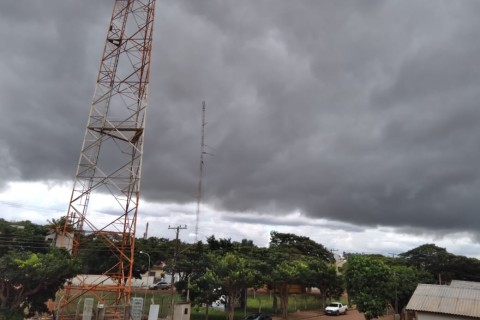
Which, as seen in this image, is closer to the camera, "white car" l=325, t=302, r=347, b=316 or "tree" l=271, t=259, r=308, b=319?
"tree" l=271, t=259, r=308, b=319

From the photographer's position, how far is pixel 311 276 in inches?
1825

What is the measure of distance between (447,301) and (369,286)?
7442 mm

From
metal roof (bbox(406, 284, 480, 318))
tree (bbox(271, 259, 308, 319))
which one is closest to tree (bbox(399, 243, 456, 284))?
tree (bbox(271, 259, 308, 319))

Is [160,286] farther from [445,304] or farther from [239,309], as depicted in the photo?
[445,304]

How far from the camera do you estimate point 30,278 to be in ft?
82.1

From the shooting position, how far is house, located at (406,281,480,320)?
93.7ft

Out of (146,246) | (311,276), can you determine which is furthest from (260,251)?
(146,246)

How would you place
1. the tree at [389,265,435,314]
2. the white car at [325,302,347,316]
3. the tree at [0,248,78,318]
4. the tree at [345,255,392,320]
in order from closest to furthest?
the tree at [0,248,78,318] < the tree at [345,255,392,320] < the tree at [389,265,435,314] < the white car at [325,302,347,316]

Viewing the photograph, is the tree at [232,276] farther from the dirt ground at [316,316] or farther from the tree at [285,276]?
the dirt ground at [316,316]

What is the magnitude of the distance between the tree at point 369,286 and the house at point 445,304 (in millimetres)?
3650

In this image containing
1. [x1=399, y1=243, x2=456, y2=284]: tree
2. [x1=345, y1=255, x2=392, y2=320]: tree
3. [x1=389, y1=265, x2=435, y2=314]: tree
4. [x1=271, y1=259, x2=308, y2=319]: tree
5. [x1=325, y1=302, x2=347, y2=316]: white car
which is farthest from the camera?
[x1=399, y1=243, x2=456, y2=284]: tree

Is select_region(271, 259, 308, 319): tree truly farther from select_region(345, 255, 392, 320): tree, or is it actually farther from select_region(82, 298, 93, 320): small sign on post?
select_region(82, 298, 93, 320): small sign on post

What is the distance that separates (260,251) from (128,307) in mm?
29894

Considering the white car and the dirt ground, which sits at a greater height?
the white car
